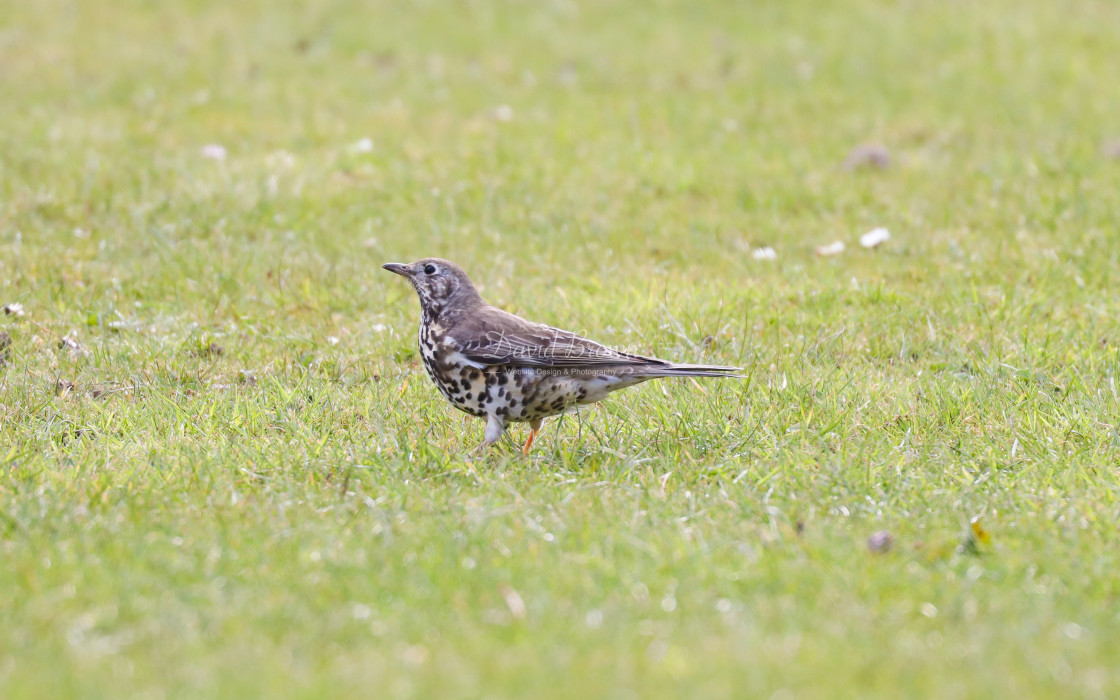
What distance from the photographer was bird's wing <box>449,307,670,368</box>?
630cm

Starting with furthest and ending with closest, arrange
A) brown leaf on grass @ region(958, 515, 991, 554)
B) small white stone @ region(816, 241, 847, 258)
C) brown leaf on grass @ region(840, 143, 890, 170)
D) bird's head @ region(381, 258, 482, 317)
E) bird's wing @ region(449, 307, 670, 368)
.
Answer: brown leaf on grass @ region(840, 143, 890, 170) → small white stone @ region(816, 241, 847, 258) → bird's head @ region(381, 258, 482, 317) → bird's wing @ region(449, 307, 670, 368) → brown leaf on grass @ region(958, 515, 991, 554)

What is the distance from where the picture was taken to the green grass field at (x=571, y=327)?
4312 millimetres

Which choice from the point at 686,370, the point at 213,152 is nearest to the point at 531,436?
the point at 686,370

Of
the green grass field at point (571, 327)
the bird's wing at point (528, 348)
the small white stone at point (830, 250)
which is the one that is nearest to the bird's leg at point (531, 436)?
the green grass field at point (571, 327)

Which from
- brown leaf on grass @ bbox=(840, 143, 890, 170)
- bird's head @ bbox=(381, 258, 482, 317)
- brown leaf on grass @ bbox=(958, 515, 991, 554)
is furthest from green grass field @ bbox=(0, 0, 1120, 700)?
bird's head @ bbox=(381, 258, 482, 317)

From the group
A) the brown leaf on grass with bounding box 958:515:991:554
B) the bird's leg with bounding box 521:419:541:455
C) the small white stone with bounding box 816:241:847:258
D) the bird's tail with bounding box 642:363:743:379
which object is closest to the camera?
the brown leaf on grass with bounding box 958:515:991:554

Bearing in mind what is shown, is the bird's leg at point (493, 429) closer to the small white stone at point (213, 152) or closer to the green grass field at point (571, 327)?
the green grass field at point (571, 327)

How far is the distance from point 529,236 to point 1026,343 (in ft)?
12.7

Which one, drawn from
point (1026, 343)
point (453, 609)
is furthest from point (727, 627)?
point (1026, 343)

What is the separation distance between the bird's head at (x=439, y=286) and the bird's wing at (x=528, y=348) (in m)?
0.27

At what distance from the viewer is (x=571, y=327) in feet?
27.4

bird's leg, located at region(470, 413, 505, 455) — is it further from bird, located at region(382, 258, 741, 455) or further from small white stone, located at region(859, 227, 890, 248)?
small white stone, located at region(859, 227, 890, 248)

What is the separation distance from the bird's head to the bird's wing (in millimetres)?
267

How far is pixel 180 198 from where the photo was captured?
33.8 feet
